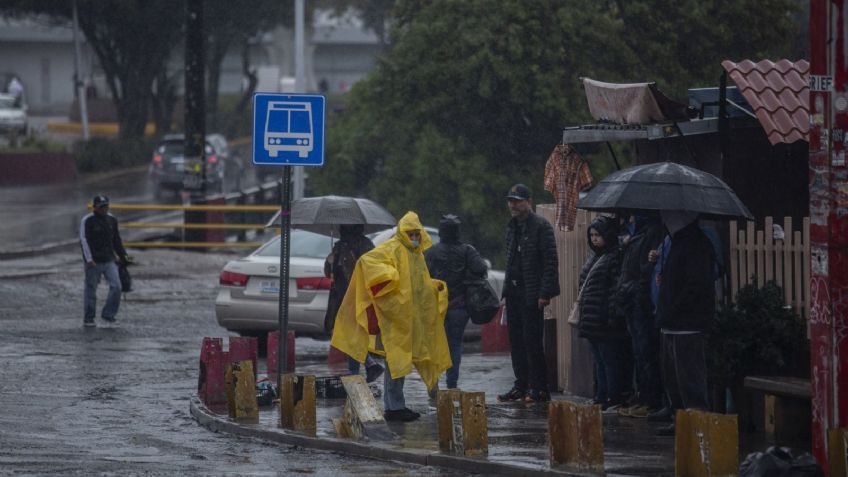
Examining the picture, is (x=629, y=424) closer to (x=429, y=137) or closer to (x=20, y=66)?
(x=429, y=137)

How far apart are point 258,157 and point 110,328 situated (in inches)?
318

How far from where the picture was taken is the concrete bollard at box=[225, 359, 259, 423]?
12914mm

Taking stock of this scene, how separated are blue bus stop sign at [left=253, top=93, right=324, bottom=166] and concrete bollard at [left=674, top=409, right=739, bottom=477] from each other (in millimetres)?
4698

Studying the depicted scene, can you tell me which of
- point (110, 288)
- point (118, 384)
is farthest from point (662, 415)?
point (110, 288)

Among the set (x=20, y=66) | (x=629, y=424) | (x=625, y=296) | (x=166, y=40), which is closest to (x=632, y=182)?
(x=625, y=296)

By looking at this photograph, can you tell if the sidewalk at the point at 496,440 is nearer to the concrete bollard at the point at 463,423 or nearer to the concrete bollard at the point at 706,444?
the concrete bollard at the point at 463,423

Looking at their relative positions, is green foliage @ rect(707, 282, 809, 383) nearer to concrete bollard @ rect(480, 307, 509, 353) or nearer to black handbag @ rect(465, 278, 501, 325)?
black handbag @ rect(465, 278, 501, 325)

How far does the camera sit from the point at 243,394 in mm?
12953

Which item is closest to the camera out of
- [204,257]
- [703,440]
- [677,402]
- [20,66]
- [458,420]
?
[703,440]

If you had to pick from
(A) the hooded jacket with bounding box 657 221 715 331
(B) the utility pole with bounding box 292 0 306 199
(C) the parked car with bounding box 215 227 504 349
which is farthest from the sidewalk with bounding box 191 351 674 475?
(B) the utility pole with bounding box 292 0 306 199

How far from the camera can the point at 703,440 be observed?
9516 millimetres

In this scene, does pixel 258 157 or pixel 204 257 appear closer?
pixel 258 157

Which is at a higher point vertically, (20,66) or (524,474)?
(20,66)

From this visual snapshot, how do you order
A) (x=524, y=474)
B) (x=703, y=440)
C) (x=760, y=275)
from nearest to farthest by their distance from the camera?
(x=703, y=440) → (x=524, y=474) → (x=760, y=275)
